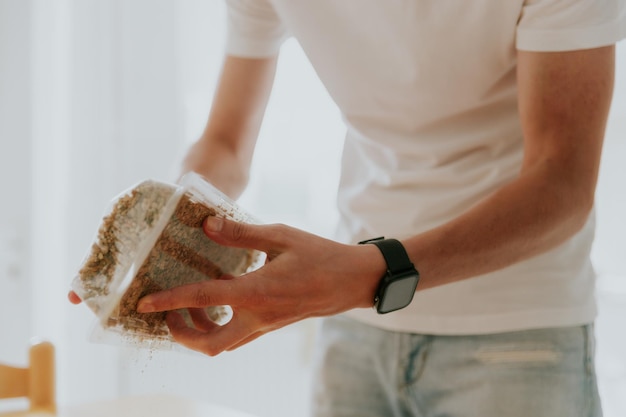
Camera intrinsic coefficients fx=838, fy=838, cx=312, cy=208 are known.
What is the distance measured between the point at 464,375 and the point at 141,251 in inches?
19.5

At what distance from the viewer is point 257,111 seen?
139cm

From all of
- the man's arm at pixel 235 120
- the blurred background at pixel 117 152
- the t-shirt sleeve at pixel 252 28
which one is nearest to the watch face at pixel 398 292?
the man's arm at pixel 235 120

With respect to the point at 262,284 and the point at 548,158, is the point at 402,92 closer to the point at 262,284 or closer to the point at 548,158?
the point at 548,158

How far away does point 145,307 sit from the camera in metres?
0.87

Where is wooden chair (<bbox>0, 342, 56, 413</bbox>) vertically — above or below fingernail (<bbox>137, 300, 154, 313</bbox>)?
below

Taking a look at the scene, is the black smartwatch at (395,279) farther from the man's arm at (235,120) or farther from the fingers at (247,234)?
the man's arm at (235,120)

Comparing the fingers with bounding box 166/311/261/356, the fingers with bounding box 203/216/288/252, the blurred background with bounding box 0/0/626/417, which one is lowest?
the blurred background with bounding box 0/0/626/417

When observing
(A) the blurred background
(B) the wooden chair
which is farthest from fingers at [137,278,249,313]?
(A) the blurred background

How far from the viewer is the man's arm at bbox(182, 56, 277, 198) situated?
4.25ft

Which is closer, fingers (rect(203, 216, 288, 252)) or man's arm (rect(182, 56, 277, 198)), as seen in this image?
fingers (rect(203, 216, 288, 252))

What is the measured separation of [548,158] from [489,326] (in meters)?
0.26

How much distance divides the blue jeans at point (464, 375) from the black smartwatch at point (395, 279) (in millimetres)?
245

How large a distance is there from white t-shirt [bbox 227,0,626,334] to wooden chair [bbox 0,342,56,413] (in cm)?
53

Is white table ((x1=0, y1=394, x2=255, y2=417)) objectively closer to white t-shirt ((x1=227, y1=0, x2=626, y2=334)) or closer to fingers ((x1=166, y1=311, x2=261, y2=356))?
white t-shirt ((x1=227, y1=0, x2=626, y2=334))
